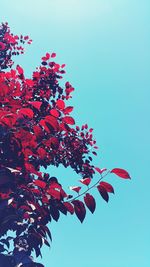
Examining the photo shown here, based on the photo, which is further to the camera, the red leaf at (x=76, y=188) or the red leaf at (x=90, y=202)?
the red leaf at (x=90, y=202)

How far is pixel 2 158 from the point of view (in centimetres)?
382

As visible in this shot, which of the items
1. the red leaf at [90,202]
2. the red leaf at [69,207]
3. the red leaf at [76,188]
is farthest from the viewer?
the red leaf at [69,207]

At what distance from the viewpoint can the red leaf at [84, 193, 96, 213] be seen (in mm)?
2686

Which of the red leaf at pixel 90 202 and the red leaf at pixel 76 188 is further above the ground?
the red leaf at pixel 76 188

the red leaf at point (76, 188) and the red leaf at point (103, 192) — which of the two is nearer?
the red leaf at point (76, 188)

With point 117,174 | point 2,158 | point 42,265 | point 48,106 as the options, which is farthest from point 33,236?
point 48,106

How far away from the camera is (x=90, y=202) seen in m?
2.69

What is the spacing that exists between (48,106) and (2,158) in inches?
100.0

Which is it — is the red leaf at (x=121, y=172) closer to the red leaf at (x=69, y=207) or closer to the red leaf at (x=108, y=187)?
the red leaf at (x=108, y=187)

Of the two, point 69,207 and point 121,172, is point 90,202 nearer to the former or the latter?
point 69,207

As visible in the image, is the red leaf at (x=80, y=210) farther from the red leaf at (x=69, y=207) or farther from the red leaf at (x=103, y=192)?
the red leaf at (x=103, y=192)

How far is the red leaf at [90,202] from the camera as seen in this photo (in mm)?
2686

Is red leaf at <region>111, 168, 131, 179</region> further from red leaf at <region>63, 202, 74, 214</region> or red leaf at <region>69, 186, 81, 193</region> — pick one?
red leaf at <region>63, 202, 74, 214</region>

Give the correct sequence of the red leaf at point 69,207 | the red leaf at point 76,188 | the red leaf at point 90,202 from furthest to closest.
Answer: the red leaf at point 69,207 < the red leaf at point 90,202 < the red leaf at point 76,188
